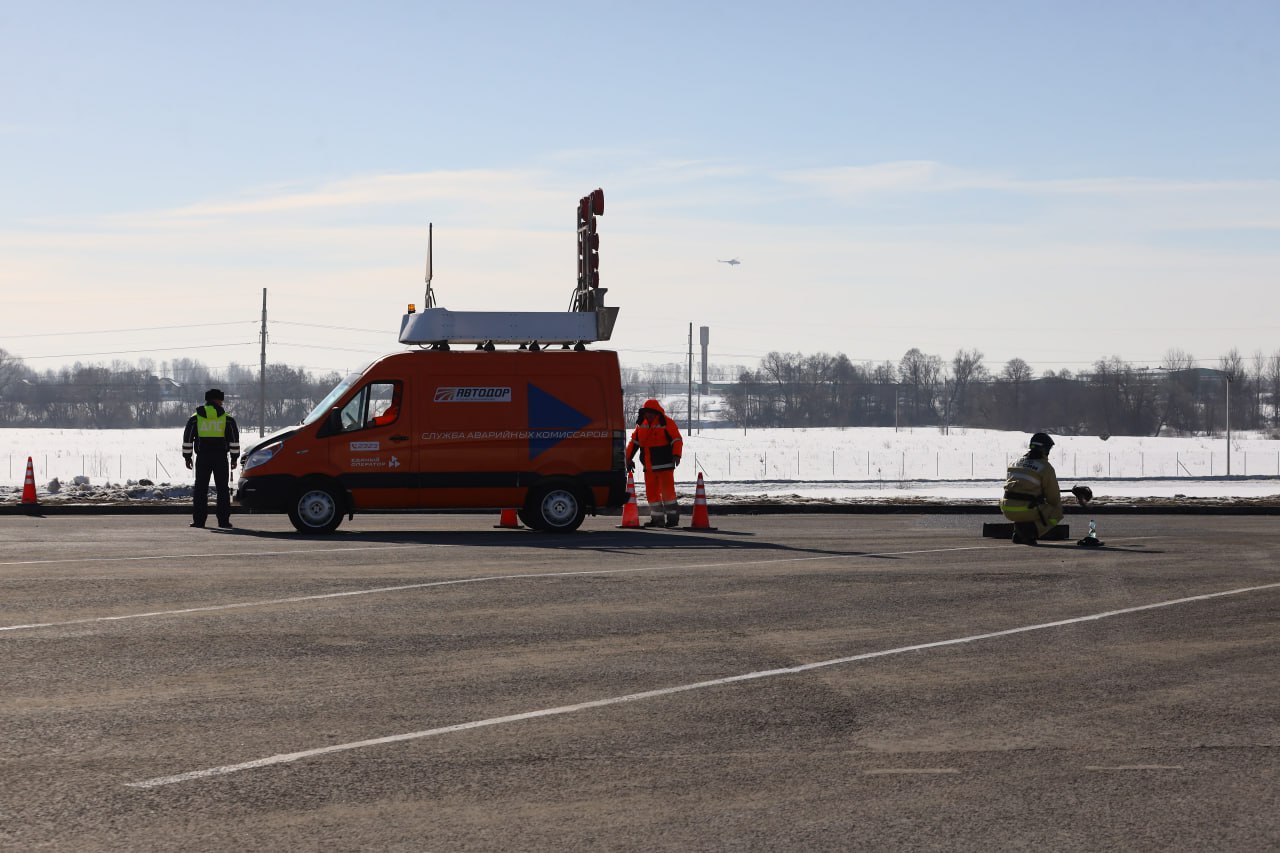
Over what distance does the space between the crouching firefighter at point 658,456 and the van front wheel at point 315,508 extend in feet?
12.9

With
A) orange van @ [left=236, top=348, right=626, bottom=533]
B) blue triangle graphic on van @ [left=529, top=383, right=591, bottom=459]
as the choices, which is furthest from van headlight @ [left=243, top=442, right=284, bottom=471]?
blue triangle graphic on van @ [left=529, top=383, right=591, bottom=459]

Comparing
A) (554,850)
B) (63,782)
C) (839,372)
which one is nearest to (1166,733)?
(554,850)

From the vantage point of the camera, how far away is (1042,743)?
24.7 feet

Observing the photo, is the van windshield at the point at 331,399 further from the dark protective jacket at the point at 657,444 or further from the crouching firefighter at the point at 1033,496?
the crouching firefighter at the point at 1033,496

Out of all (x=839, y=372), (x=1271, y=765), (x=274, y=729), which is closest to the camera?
(x=1271, y=765)

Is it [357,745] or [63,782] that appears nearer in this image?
[63,782]

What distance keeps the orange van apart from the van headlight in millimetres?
12

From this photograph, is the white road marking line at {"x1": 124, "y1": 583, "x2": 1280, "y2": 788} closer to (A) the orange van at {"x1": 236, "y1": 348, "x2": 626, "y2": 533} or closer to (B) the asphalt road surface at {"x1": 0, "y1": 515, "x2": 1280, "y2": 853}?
(B) the asphalt road surface at {"x1": 0, "y1": 515, "x2": 1280, "y2": 853}

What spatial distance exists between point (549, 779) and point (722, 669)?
117 inches

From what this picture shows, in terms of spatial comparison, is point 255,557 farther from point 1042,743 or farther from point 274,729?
point 1042,743

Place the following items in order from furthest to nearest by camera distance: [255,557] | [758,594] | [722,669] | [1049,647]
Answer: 1. [255,557]
2. [758,594]
3. [1049,647]
4. [722,669]

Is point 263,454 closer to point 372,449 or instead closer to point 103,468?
point 372,449

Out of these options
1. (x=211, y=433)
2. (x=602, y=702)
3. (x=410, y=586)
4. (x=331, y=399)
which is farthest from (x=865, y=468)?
(x=602, y=702)

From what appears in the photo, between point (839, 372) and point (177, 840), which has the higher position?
point (839, 372)
